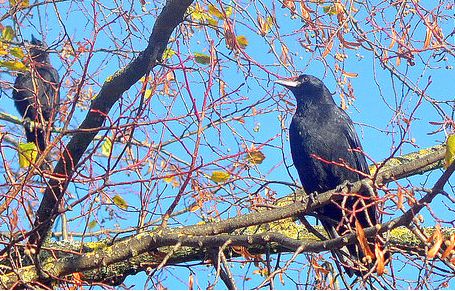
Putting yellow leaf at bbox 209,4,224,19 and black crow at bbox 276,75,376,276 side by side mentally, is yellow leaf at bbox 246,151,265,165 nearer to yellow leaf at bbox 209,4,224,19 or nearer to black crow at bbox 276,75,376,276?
yellow leaf at bbox 209,4,224,19

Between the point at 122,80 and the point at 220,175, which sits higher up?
the point at 122,80

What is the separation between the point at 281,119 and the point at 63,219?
1.58 meters

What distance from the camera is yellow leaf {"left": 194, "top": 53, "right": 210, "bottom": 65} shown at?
3.26 metres

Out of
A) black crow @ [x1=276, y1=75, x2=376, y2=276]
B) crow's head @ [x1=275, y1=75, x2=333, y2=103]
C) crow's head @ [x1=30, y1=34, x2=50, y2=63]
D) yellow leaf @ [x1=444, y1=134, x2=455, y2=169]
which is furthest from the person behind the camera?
crow's head @ [x1=275, y1=75, x2=333, y2=103]

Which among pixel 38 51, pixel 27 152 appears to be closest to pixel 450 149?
pixel 27 152

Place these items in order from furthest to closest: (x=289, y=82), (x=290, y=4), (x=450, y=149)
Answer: (x=289, y=82) → (x=290, y=4) → (x=450, y=149)

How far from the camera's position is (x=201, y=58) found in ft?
10.7

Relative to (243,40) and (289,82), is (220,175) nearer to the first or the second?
(243,40)

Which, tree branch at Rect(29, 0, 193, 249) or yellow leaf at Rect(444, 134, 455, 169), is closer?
yellow leaf at Rect(444, 134, 455, 169)

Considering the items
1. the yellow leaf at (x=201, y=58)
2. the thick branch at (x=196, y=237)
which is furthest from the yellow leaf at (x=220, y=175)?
the yellow leaf at (x=201, y=58)

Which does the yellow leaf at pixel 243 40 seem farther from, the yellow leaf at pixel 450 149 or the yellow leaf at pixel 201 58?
the yellow leaf at pixel 450 149

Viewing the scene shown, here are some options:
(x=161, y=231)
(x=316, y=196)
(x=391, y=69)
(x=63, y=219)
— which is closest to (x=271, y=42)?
(x=391, y=69)

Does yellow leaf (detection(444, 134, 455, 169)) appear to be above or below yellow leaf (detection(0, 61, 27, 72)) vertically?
below

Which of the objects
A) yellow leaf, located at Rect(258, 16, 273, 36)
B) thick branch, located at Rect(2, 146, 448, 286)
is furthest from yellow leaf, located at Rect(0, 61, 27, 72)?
yellow leaf, located at Rect(258, 16, 273, 36)
